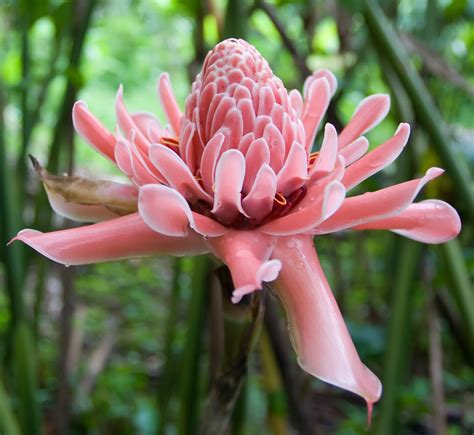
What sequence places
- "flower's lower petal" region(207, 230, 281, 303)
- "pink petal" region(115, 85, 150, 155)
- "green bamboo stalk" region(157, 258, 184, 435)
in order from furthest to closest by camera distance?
"green bamboo stalk" region(157, 258, 184, 435)
"pink petal" region(115, 85, 150, 155)
"flower's lower petal" region(207, 230, 281, 303)

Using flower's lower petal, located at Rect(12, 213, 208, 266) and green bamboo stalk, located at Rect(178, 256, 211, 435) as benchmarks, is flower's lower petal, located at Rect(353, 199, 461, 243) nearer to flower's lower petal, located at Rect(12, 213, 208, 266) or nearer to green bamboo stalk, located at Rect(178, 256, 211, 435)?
flower's lower petal, located at Rect(12, 213, 208, 266)

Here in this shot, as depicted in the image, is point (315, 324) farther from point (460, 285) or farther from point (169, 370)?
point (169, 370)

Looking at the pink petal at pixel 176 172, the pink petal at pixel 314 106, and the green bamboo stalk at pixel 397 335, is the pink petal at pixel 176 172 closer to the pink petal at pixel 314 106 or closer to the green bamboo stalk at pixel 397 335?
the pink petal at pixel 314 106

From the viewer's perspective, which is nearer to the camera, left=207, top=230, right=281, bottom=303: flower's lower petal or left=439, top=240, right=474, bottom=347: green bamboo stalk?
left=207, top=230, right=281, bottom=303: flower's lower petal

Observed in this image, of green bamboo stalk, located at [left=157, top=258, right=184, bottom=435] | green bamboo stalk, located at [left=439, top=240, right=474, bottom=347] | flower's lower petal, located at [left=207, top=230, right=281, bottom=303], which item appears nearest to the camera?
flower's lower petal, located at [left=207, top=230, right=281, bottom=303]

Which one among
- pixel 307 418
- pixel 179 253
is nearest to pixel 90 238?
pixel 179 253

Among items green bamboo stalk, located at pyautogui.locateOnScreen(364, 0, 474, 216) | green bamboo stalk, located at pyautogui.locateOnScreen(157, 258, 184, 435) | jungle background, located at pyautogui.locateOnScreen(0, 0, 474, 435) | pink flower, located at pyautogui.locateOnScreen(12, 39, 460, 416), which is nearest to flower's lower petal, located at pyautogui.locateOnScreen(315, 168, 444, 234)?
pink flower, located at pyautogui.locateOnScreen(12, 39, 460, 416)

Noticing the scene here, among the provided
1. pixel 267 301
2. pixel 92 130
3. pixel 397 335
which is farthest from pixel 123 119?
pixel 397 335

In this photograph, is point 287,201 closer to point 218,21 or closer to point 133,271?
point 218,21
